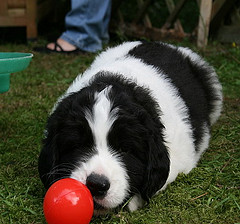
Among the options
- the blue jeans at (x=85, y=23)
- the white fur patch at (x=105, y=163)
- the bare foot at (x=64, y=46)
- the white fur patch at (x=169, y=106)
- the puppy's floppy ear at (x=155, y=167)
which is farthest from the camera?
the bare foot at (x=64, y=46)

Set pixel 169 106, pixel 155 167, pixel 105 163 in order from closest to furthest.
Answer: pixel 105 163 < pixel 155 167 < pixel 169 106

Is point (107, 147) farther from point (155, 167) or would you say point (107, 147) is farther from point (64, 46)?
point (64, 46)

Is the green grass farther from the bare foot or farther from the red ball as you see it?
the bare foot

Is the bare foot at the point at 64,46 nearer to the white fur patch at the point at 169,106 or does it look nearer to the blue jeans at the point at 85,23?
the blue jeans at the point at 85,23

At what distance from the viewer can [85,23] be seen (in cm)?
744

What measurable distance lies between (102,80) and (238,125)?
73.1 inches

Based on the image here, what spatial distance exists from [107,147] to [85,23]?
4.96 meters

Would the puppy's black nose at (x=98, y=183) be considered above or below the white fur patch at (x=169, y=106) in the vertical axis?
above

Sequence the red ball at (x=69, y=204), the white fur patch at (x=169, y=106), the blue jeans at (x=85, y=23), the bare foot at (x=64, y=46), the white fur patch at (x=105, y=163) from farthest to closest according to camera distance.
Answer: the bare foot at (x=64, y=46), the blue jeans at (x=85, y=23), the white fur patch at (x=169, y=106), the white fur patch at (x=105, y=163), the red ball at (x=69, y=204)

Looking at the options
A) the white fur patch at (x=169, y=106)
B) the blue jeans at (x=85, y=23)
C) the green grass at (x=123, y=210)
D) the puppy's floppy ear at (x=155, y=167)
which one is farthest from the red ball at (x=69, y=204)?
the blue jeans at (x=85, y=23)

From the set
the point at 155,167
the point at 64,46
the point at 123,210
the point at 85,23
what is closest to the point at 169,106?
the point at 155,167

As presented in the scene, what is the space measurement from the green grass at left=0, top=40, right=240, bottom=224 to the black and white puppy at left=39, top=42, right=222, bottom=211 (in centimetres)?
13

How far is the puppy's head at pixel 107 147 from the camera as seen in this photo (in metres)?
2.69

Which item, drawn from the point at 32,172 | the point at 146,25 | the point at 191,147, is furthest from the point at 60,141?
the point at 146,25
